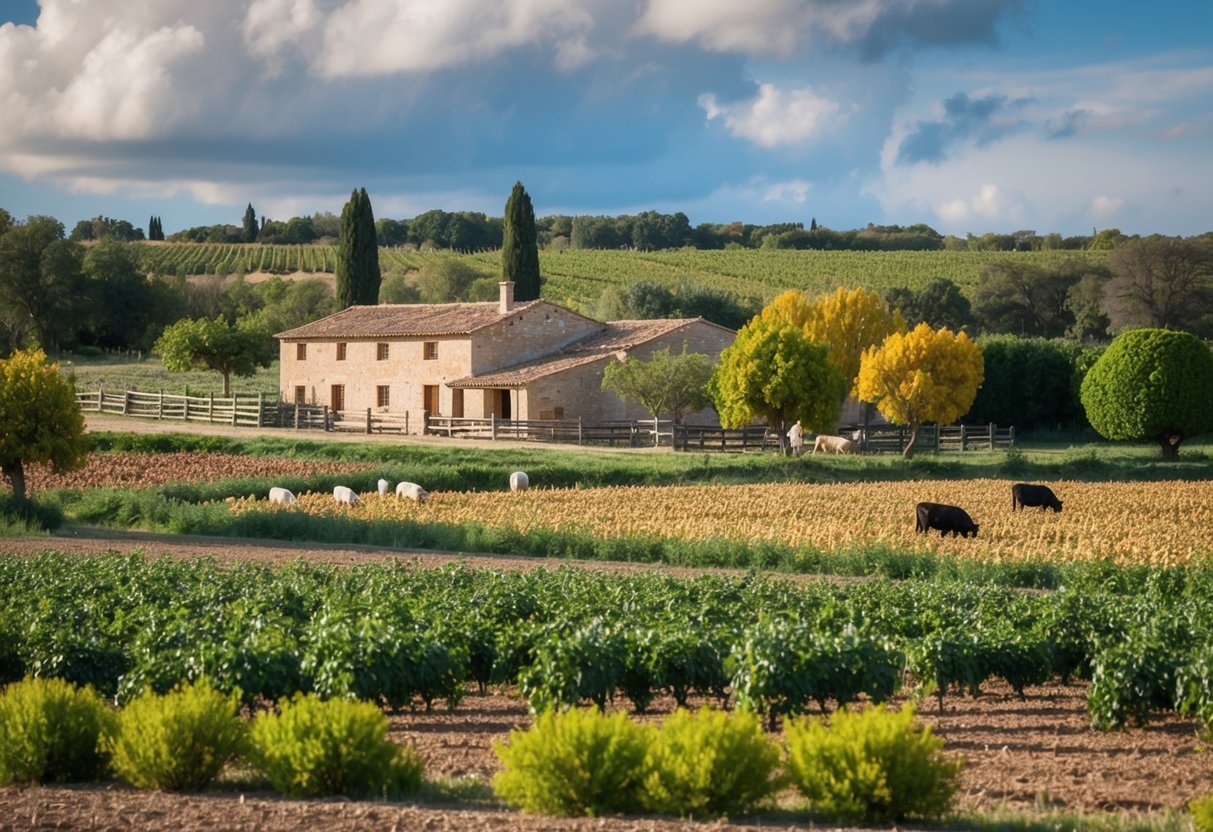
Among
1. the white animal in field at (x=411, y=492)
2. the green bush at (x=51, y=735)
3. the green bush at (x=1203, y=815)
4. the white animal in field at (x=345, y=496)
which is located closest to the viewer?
the green bush at (x=1203, y=815)

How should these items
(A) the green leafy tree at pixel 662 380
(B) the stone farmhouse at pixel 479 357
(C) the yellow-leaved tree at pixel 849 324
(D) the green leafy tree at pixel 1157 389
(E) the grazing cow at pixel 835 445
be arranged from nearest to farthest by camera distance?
1. (E) the grazing cow at pixel 835 445
2. (D) the green leafy tree at pixel 1157 389
3. (A) the green leafy tree at pixel 662 380
4. (B) the stone farmhouse at pixel 479 357
5. (C) the yellow-leaved tree at pixel 849 324

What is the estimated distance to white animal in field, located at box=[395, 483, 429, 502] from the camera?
33938mm

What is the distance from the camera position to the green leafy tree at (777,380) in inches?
1944

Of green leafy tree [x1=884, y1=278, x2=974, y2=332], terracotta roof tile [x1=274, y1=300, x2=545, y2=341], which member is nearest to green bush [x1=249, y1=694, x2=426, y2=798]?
terracotta roof tile [x1=274, y1=300, x2=545, y2=341]

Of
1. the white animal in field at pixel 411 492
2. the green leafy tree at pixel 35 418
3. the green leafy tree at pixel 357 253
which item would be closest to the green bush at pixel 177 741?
the green leafy tree at pixel 35 418

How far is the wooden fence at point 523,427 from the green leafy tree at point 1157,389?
5.02 meters

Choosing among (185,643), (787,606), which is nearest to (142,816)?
(185,643)

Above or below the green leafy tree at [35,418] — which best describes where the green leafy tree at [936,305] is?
above

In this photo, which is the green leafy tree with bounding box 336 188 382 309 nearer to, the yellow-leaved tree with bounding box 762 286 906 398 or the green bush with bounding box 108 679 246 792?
the yellow-leaved tree with bounding box 762 286 906 398

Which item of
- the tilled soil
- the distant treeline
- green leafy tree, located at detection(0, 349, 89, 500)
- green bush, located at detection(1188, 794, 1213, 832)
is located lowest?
the tilled soil

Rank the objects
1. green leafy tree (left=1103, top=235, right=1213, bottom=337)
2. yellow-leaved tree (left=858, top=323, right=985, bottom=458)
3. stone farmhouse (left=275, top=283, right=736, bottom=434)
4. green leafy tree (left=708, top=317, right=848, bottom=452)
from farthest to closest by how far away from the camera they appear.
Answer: green leafy tree (left=1103, top=235, right=1213, bottom=337)
stone farmhouse (left=275, top=283, right=736, bottom=434)
yellow-leaved tree (left=858, top=323, right=985, bottom=458)
green leafy tree (left=708, top=317, right=848, bottom=452)

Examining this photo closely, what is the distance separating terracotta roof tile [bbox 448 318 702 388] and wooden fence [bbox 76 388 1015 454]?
192 centimetres

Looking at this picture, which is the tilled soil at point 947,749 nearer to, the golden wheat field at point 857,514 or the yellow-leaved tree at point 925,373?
the golden wheat field at point 857,514

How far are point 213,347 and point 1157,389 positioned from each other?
41.9 m
